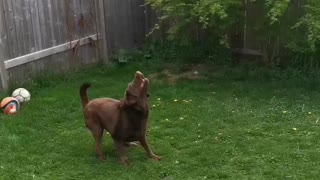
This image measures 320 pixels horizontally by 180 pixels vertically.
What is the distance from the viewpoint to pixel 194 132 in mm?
6312

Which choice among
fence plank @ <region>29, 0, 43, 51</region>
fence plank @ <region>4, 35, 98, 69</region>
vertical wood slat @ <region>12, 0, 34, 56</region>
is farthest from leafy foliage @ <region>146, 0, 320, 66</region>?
vertical wood slat @ <region>12, 0, 34, 56</region>

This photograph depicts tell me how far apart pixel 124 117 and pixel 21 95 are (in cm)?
267

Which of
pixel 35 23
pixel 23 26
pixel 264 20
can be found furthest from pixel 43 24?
pixel 264 20

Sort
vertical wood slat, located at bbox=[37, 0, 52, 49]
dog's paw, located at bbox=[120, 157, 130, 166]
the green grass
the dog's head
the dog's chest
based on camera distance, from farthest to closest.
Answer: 1. vertical wood slat, located at bbox=[37, 0, 52, 49]
2. dog's paw, located at bbox=[120, 157, 130, 166]
3. the green grass
4. the dog's chest
5. the dog's head

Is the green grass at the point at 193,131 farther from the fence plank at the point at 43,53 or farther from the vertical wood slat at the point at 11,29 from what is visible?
the vertical wood slat at the point at 11,29

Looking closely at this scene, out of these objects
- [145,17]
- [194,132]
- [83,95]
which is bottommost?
[194,132]

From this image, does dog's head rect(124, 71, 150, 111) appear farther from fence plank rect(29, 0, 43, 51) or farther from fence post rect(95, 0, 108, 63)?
fence post rect(95, 0, 108, 63)

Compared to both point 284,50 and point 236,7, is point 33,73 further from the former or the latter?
point 284,50

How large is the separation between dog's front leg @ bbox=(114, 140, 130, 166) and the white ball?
249cm

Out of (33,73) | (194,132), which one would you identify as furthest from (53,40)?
(194,132)

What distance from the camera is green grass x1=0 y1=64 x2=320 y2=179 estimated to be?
5.39 meters

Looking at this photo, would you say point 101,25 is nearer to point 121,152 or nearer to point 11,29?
point 11,29

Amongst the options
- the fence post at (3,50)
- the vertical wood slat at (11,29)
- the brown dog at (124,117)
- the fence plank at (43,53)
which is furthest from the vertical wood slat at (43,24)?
the brown dog at (124,117)

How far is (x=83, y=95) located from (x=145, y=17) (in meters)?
4.62
